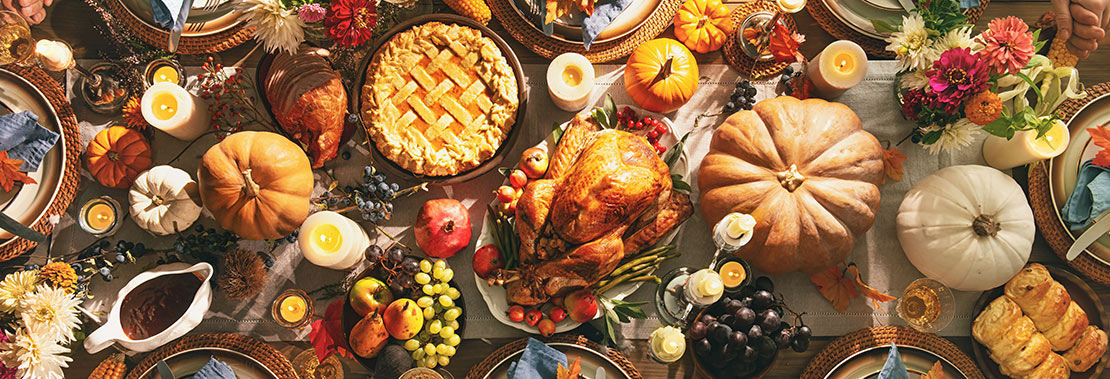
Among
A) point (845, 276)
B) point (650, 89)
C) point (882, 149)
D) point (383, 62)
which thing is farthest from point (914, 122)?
point (383, 62)

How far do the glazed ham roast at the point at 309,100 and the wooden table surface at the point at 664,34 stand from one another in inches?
12.1

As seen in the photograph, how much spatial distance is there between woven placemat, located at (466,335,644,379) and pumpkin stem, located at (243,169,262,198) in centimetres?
90

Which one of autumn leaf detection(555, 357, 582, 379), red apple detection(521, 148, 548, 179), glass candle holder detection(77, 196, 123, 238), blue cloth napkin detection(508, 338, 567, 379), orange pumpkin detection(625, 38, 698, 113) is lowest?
blue cloth napkin detection(508, 338, 567, 379)

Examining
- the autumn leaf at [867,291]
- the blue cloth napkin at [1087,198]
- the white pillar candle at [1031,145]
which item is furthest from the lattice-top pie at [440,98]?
the blue cloth napkin at [1087,198]

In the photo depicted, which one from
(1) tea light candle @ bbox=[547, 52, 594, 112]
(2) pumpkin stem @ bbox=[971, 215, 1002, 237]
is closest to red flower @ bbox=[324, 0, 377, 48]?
A: (1) tea light candle @ bbox=[547, 52, 594, 112]

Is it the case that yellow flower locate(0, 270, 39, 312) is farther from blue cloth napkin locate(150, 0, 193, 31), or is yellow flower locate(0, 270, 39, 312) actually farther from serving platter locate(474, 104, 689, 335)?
serving platter locate(474, 104, 689, 335)

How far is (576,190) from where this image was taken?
188 centimetres

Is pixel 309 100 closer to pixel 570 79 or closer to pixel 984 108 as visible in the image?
pixel 570 79

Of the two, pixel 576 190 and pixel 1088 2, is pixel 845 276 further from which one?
pixel 1088 2

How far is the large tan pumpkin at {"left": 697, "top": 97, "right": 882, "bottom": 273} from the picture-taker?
6.38 ft

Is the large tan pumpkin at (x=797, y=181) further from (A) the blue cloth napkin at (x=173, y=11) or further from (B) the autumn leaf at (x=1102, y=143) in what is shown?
(A) the blue cloth napkin at (x=173, y=11)

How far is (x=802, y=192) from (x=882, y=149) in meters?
0.47

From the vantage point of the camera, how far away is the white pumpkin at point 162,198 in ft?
6.59

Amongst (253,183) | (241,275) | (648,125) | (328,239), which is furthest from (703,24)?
(241,275)
